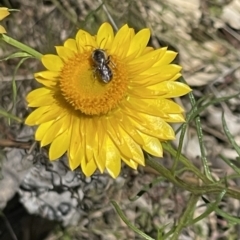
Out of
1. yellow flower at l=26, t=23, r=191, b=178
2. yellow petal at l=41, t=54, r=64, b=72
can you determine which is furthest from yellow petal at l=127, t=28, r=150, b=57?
yellow petal at l=41, t=54, r=64, b=72

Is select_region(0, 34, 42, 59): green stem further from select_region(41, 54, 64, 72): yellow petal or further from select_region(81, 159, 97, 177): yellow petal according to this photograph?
select_region(81, 159, 97, 177): yellow petal

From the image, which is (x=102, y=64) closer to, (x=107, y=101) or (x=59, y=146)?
(x=107, y=101)

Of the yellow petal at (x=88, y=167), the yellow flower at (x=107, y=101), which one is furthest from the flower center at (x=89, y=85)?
the yellow petal at (x=88, y=167)

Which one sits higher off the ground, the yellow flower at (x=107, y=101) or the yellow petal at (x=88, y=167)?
the yellow flower at (x=107, y=101)

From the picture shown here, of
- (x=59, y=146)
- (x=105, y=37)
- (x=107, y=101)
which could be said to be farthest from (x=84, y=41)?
(x=59, y=146)

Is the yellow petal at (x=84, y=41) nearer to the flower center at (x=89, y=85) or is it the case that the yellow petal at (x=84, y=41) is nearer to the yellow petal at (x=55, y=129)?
the flower center at (x=89, y=85)

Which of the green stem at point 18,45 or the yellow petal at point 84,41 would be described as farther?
the yellow petal at point 84,41

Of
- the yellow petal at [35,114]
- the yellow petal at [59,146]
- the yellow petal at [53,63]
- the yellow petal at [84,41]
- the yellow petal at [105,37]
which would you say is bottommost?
the yellow petal at [59,146]
